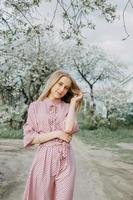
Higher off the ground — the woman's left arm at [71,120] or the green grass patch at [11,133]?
the woman's left arm at [71,120]

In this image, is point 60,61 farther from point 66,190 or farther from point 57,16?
point 66,190

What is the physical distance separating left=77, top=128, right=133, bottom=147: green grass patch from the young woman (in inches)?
203

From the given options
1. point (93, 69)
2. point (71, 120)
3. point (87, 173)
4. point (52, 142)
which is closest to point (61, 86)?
point (71, 120)

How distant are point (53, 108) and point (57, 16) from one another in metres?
3.58

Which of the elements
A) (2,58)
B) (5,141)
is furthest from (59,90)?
(5,141)

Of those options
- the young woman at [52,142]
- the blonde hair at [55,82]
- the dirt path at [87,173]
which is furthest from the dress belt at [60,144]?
the dirt path at [87,173]

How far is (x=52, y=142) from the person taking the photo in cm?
313

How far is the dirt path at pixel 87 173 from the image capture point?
218 inches

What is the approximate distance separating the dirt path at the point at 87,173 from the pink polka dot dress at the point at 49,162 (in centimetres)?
210

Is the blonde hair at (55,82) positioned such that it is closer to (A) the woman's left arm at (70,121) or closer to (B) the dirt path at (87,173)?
(A) the woman's left arm at (70,121)

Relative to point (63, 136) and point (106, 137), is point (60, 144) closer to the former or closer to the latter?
point (63, 136)

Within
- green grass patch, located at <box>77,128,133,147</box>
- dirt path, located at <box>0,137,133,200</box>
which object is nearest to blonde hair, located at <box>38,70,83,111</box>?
dirt path, located at <box>0,137,133,200</box>

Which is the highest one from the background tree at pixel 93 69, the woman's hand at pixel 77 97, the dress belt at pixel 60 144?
the background tree at pixel 93 69

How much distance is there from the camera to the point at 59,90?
10.4ft
